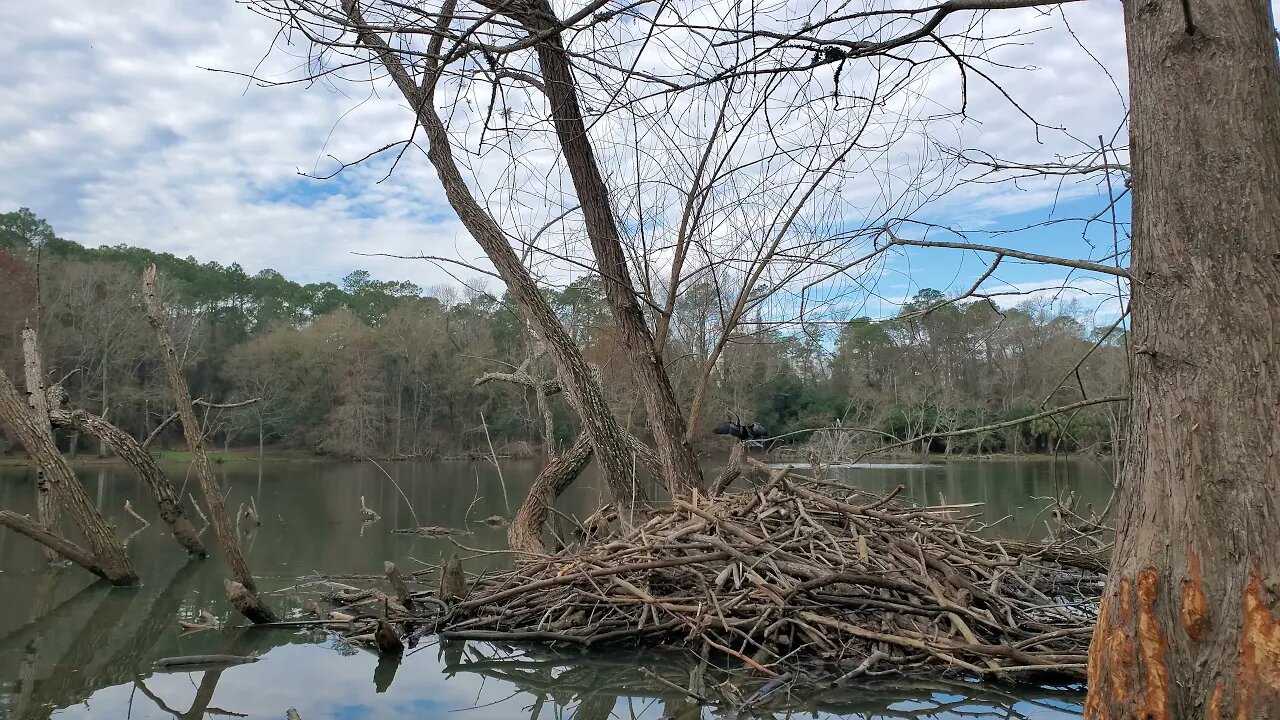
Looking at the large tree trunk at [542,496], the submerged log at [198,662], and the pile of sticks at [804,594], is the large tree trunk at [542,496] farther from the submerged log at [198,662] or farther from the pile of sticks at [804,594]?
the submerged log at [198,662]

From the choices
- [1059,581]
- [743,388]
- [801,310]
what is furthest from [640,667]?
[743,388]

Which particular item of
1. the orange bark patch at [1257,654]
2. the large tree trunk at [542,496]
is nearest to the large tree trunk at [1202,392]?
the orange bark patch at [1257,654]

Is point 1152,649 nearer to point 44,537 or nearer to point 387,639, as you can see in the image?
point 387,639

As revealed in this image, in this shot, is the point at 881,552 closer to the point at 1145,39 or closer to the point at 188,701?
the point at 1145,39

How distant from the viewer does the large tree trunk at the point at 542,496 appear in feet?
25.6

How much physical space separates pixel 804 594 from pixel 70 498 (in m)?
6.35

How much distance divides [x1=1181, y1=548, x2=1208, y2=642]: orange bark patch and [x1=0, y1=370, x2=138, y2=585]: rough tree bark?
7854mm

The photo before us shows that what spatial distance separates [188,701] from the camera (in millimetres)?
4020

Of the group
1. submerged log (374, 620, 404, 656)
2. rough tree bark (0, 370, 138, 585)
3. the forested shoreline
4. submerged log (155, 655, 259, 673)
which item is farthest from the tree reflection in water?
the forested shoreline

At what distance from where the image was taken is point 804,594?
14.0ft

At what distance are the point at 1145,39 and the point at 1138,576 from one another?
1286 mm

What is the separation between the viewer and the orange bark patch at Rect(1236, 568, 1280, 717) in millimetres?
1746

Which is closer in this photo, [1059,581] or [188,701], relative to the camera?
[188,701]

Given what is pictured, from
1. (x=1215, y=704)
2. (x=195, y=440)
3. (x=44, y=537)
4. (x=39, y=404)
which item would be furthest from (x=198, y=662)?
(x=39, y=404)
